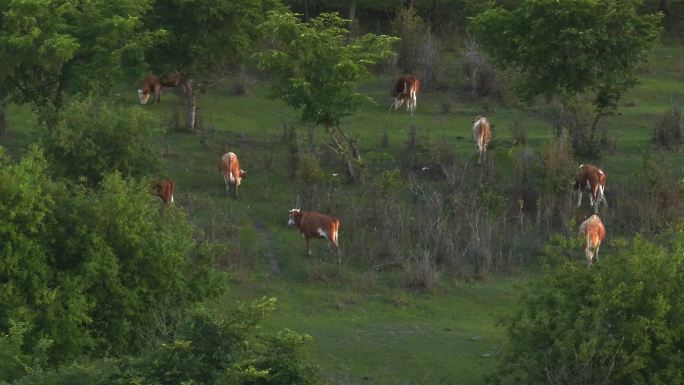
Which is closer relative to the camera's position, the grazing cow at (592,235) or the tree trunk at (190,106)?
the grazing cow at (592,235)

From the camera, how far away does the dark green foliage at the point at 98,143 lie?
2656 cm

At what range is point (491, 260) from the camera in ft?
89.0

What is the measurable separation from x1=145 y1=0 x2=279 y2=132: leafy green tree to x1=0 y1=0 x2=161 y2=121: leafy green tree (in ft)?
4.53

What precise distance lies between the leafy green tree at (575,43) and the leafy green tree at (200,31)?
18.5 ft

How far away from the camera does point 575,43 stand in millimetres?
31812

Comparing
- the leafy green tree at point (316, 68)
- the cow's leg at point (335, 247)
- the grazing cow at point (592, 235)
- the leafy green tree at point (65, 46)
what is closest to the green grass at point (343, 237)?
the cow's leg at point (335, 247)

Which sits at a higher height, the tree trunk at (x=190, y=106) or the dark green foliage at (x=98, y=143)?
the dark green foliage at (x=98, y=143)

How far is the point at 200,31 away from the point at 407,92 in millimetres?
6647

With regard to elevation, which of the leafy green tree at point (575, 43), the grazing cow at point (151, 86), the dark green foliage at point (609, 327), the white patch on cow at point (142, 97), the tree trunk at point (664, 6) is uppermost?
the leafy green tree at point (575, 43)

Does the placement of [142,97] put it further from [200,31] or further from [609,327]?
[609,327]

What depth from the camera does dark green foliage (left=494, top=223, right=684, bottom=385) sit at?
18.0 m

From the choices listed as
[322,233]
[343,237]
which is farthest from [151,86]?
[322,233]

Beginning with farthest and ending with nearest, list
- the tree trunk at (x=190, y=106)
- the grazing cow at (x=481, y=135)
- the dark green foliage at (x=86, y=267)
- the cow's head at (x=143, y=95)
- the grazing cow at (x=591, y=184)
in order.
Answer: the cow's head at (x=143, y=95) < the tree trunk at (x=190, y=106) < the grazing cow at (x=481, y=135) < the grazing cow at (x=591, y=184) < the dark green foliage at (x=86, y=267)

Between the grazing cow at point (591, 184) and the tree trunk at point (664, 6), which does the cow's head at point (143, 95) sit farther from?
the tree trunk at point (664, 6)
